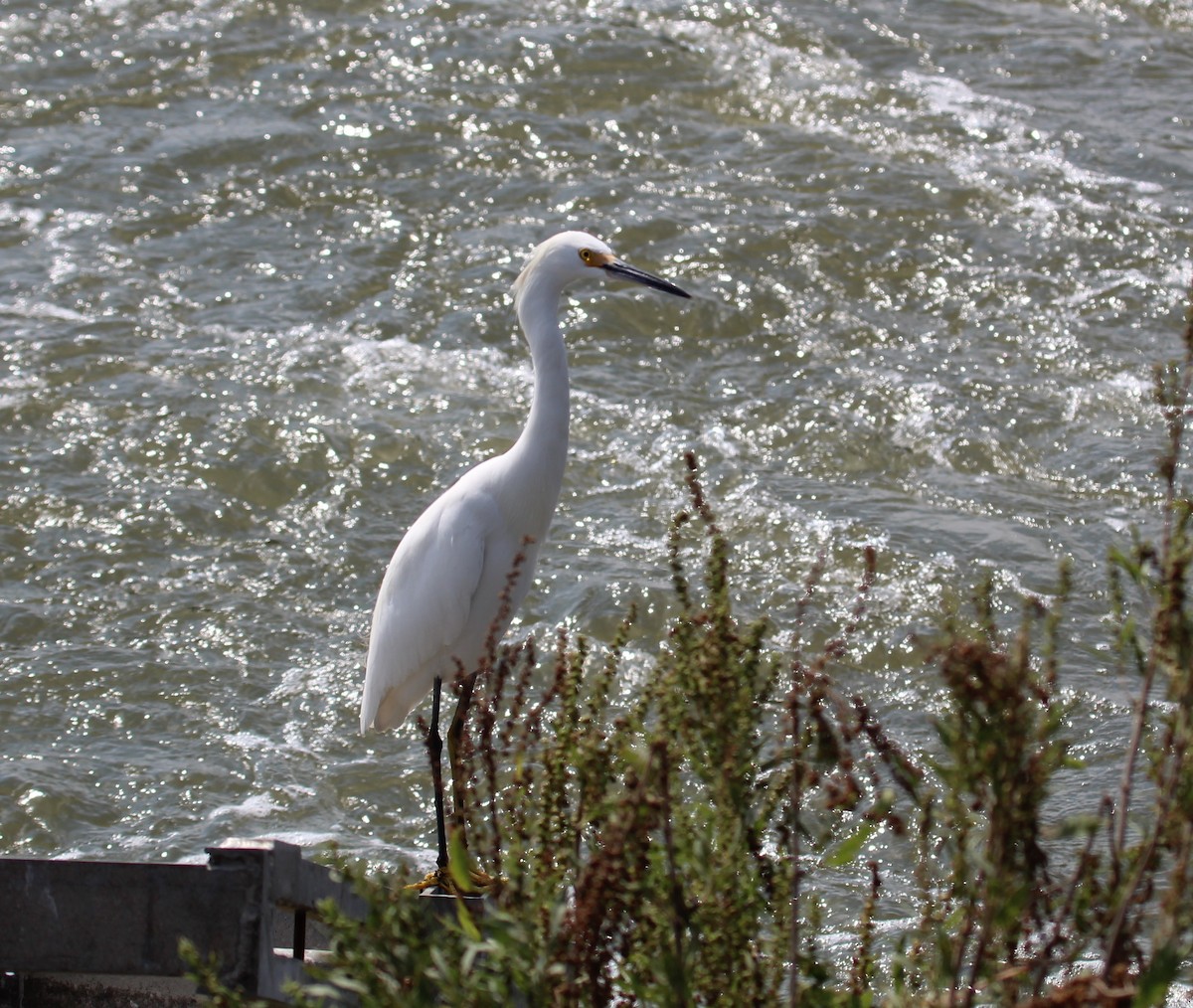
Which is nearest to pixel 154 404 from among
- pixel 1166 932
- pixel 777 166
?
pixel 777 166

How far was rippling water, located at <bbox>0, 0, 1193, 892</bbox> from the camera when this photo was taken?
652 centimetres

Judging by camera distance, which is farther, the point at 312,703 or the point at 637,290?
the point at 637,290

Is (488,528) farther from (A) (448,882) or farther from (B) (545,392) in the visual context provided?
(A) (448,882)

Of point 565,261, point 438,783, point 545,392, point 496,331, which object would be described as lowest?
point 496,331

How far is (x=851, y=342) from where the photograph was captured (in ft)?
29.4

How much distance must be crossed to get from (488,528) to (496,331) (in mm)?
4354

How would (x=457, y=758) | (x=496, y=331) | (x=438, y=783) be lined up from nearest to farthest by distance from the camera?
(x=457, y=758)
(x=438, y=783)
(x=496, y=331)

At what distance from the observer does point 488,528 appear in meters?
4.94

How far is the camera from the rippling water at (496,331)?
6523 mm

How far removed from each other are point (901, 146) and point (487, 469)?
6851mm

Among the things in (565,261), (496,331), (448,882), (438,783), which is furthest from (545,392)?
(496,331)

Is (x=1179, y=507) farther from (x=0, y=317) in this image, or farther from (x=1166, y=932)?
(x=0, y=317)

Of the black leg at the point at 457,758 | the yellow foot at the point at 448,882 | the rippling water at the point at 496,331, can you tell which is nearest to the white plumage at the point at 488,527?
the black leg at the point at 457,758

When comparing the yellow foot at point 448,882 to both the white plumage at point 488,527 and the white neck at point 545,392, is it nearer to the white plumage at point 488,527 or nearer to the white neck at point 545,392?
the white plumage at point 488,527
